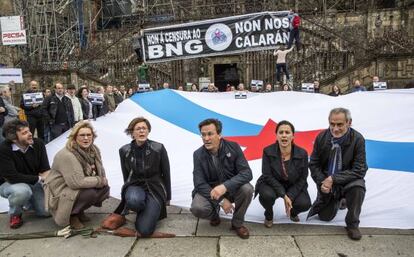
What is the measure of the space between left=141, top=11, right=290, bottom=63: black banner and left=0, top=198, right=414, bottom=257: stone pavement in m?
8.43

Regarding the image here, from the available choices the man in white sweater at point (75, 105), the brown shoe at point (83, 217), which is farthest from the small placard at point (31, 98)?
the brown shoe at point (83, 217)

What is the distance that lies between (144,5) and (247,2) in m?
5.95

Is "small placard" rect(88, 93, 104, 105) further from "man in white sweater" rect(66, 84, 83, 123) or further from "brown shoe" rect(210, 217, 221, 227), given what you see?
"brown shoe" rect(210, 217, 221, 227)

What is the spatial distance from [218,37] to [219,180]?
8.47 meters

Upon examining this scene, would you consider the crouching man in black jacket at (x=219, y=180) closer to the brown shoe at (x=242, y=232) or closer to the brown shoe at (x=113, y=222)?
the brown shoe at (x=242, y=232)

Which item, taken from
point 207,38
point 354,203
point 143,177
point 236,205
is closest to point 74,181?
point 143,177

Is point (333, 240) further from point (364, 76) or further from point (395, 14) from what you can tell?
point (395, 14)

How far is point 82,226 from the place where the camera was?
4.05m

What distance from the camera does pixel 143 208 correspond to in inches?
153

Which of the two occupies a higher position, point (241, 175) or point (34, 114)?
point (34, 114)

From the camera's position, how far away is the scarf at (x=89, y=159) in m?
4.05

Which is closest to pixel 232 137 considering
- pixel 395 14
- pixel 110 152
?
pixel 110 152

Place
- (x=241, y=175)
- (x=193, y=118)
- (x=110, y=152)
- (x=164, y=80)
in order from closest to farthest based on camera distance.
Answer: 1. (x=241, y=175)
2. (x=110, y=152)
3. (x=193, y=118)
4. (x=164, y=80)

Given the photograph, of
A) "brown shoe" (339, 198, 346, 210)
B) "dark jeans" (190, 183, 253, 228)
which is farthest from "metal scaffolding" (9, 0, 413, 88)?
"dark jeans" (190, 183, 253, 228)
